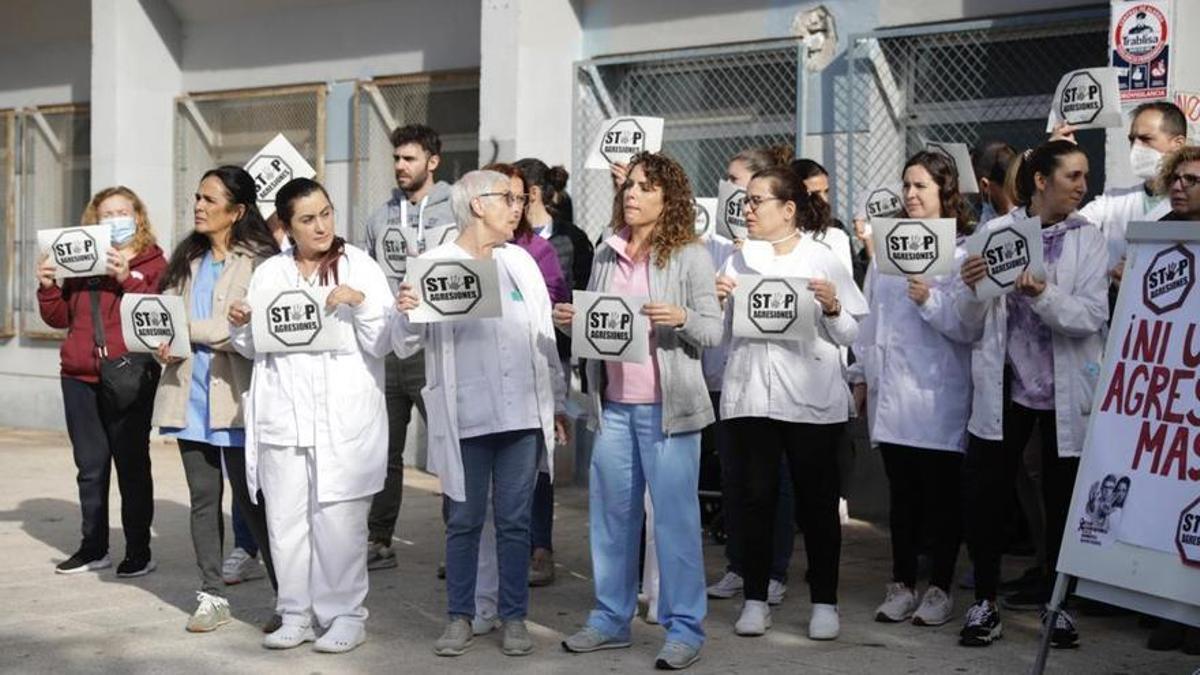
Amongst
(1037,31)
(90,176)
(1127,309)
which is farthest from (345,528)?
(90,176)

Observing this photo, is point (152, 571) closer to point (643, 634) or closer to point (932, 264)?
point (643, 634)

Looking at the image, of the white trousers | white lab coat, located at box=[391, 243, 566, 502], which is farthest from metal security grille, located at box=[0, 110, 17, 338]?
white lab coat, located at box=[391, 243, 566, 502]

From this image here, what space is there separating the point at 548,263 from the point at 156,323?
1.90 meters

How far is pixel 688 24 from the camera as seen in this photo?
1277 cm

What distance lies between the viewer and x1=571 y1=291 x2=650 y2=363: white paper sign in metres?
6.91

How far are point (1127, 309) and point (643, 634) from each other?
2479 mm

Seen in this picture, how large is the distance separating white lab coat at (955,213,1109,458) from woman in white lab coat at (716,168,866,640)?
1.86ft

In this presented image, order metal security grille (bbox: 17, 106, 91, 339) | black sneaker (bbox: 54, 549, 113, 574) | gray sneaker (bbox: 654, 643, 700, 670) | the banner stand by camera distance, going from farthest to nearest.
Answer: metal security grille (bbox: 17, 106, 91, 339)
black sneaker (bbox: 54, 549, 113, 574)
gray sneaker (bbox: 654, 643, 700, 670)
the banner stand

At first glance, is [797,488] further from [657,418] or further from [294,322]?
[294,322]

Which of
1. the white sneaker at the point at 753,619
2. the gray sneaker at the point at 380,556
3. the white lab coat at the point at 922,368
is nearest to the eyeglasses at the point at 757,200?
the white lab coat at the point at 922,368

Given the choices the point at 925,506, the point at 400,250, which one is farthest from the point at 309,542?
the point at 925,506

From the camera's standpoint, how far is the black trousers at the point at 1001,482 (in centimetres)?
757

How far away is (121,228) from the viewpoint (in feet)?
29.0

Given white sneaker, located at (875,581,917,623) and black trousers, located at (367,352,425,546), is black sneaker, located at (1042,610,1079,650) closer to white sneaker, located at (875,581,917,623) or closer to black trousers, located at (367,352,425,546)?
white sneaker, located at (875,581,917,623)
